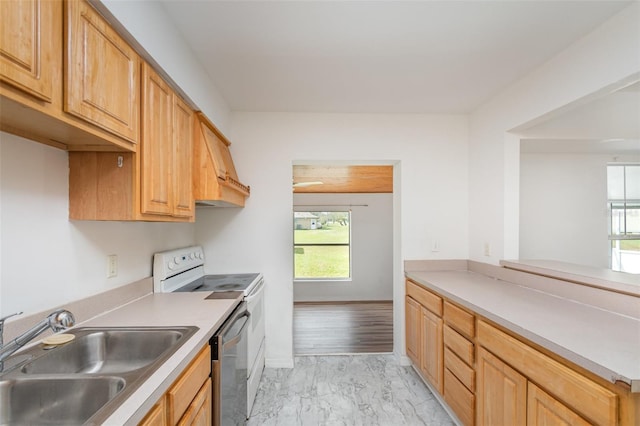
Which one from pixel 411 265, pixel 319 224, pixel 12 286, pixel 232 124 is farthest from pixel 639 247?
pixel 12 286

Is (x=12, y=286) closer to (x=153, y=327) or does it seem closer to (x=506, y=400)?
(x=153, y=327)

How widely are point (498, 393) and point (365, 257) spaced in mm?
4262

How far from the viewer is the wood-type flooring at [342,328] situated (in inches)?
132

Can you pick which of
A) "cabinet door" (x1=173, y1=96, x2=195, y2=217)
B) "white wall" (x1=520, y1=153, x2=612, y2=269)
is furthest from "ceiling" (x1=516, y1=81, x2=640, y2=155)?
"cabinet door" (x1=173, y1=96, x2=195, y2=217)

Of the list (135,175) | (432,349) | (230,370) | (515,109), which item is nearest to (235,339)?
(230,370)

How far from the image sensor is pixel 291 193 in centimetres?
300

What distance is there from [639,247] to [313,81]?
4.88m

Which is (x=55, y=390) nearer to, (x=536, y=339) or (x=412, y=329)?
(x=536, y=339)

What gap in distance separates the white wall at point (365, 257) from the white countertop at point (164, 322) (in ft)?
12.6

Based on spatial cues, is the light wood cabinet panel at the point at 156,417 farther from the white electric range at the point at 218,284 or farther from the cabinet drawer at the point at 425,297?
the cabinet drawer at the point at 425,297

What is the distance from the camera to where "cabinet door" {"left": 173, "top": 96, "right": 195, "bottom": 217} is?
5.75 feet

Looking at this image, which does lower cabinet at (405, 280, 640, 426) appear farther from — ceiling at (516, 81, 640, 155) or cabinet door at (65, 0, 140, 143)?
cabinet door at (65, 0, 140, 143)

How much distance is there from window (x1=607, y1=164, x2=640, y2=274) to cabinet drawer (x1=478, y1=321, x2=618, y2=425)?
378 cm

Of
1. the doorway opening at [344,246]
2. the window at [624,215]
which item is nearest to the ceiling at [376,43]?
the doorway opening at [344,246]
